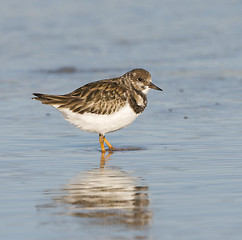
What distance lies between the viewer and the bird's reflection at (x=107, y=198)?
5520 millimetres

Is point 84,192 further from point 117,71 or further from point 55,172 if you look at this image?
point 117,71

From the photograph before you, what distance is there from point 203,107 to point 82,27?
11.9 m

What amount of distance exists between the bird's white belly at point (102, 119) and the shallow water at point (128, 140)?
36 centimetres

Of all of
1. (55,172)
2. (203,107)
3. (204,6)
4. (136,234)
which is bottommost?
(136,234)

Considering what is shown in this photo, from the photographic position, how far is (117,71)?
1672cm

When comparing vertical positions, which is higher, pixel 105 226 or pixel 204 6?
pixel 204 6

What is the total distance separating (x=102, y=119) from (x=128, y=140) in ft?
2.80

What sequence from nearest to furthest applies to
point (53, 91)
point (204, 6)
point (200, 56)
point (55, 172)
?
point (55, 172)
point (53, 91)
point (200, 56)
point (204, 6)

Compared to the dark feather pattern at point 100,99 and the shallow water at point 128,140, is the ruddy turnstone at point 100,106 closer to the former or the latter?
the dark feather pattern at point 100,99

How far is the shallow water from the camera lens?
547 centimetres

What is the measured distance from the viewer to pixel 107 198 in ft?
20.3

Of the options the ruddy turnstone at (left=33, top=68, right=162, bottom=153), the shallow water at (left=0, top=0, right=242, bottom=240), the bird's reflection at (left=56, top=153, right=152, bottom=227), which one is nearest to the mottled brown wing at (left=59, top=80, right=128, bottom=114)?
the ruddy turnstone at (left=33, top=68, right=162, bottom=153)

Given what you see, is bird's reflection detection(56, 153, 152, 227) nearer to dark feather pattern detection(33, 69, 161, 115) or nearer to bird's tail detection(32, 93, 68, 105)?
dark feather pattern detection(33, 69, 161, 115)

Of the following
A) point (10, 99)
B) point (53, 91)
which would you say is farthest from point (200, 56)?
point (10, 99)
